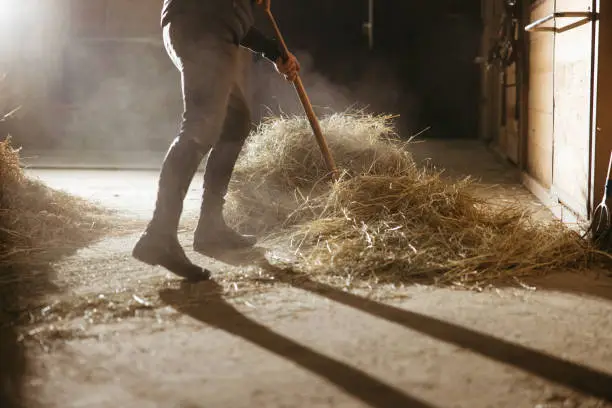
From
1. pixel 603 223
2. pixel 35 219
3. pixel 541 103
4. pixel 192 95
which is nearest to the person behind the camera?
pixel 192 95

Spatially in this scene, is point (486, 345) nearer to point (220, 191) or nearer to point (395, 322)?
point (395, 322)

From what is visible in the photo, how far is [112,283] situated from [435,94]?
21.8 ft

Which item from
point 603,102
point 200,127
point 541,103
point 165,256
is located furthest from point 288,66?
point 541,103

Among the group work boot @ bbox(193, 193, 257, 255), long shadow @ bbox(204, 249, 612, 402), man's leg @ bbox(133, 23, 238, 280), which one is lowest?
long shadow @ bbox(204, 249, 612, 402)

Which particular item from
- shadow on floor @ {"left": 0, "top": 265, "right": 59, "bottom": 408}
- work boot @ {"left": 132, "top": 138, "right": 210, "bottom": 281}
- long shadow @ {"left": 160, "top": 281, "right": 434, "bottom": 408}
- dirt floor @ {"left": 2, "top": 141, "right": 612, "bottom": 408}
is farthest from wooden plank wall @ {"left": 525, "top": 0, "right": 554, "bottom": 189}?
shadow on floor @ {"left": 0, "top": 265, "right": 59, "bottom": 408}

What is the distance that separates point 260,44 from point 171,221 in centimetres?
94

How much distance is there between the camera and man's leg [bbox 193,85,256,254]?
293 cm

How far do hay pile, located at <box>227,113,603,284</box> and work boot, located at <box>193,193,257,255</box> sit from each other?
7.9 inches

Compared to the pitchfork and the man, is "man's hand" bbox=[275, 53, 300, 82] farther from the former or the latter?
the pitchfork

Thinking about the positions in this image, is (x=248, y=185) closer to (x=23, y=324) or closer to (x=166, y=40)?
(x=166, y=40)

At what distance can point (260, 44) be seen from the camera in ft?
9.76

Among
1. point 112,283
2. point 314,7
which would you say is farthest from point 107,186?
point 314,7

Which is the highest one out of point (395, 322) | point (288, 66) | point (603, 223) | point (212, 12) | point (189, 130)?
point (212, 12)

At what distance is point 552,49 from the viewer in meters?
3.92
